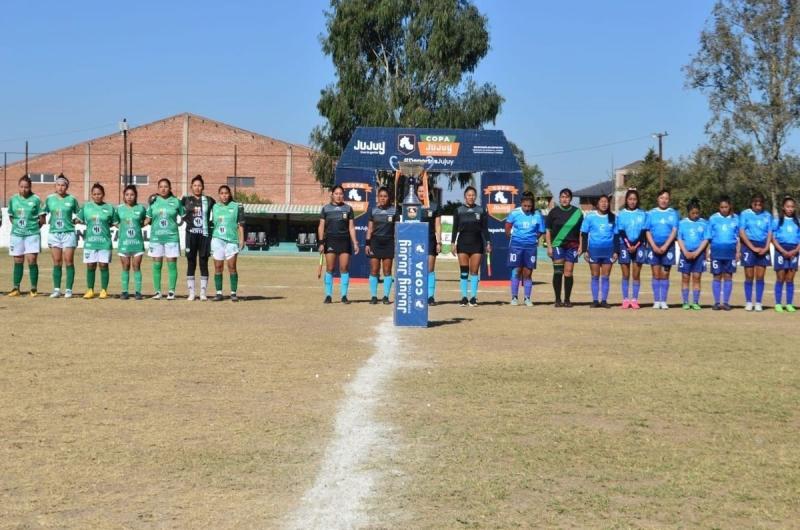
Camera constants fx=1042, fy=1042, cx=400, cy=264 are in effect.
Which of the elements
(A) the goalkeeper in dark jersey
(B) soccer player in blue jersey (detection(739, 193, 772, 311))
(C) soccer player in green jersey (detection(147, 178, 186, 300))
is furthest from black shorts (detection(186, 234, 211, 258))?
(B) soccer player in blue jersey (detection(739, 193, 772, 311))

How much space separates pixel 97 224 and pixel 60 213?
65 cm

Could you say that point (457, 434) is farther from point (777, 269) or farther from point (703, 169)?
point (703, 169)

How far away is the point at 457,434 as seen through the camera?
6637mm

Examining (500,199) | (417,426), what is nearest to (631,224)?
(500,199)

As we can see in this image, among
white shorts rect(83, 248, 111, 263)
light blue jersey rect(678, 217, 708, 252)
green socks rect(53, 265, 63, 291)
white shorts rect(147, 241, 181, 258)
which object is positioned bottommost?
green socks rect(53, 265, 63, 291)

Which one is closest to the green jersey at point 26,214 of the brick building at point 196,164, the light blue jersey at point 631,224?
the light blue jersey at point 631,224

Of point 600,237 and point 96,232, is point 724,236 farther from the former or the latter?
point 96,232

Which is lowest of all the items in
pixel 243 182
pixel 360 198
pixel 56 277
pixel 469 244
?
pixel 56 277

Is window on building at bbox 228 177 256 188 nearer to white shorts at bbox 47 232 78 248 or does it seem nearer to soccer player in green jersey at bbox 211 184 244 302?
white shorts at bbox 47 232 78 248

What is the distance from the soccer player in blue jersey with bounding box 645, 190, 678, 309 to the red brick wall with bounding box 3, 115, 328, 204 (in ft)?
219

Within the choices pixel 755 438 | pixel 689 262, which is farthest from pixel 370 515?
pixel 689 262

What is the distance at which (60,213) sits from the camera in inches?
717

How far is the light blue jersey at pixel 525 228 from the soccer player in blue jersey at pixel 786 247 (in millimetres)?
4079

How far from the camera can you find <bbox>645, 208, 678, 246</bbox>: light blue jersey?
59.2 feet
